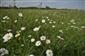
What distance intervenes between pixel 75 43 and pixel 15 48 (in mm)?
702

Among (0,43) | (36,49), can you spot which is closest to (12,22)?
(0,43)

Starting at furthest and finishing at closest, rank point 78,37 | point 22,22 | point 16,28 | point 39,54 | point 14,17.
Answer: point 14,17 → point 22,22 → point 16,28 → point 78,37 → point 39,54

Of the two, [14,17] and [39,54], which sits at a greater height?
[39,54]

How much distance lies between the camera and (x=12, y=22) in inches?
148

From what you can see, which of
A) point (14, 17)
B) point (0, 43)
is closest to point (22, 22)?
point (14, 17)

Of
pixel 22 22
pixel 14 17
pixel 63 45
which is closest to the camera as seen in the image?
pixel 63 45

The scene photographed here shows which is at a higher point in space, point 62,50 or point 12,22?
point 62,50

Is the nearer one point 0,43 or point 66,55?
point 66,55

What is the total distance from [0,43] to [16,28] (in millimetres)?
715

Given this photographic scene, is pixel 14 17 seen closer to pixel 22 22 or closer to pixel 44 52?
pixel 22 22

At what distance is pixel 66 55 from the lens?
7.47 feet

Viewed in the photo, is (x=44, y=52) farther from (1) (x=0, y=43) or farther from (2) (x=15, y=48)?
(1) (x=0, y=43)

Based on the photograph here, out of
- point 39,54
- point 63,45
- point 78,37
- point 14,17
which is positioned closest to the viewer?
point 39,54

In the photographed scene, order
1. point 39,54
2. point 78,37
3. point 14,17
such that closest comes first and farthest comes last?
point 39,54 < point 78,37 < point 14,17
